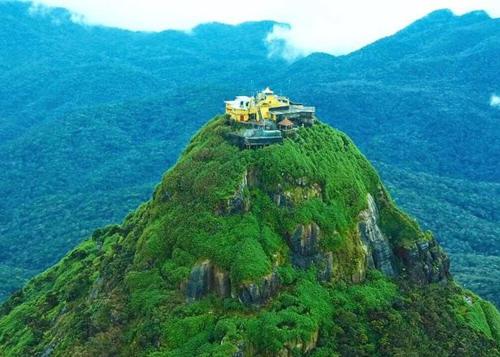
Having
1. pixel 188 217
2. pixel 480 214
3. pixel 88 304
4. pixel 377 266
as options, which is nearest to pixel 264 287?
pixel 188 217

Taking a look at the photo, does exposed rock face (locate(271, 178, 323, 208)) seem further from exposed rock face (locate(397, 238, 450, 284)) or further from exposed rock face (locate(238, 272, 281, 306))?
exposed rock face (locate(397, 238, 450, 284))

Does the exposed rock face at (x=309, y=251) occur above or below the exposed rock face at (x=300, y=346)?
above

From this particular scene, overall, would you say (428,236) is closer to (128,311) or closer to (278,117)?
(278,117)

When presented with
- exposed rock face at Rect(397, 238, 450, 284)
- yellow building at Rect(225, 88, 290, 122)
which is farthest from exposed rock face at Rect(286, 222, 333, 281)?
yellow building at Rect(225, 88, 290, 122)

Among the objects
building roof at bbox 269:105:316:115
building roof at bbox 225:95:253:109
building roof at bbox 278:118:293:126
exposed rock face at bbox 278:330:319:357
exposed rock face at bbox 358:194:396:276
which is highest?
building roof at bbox 225:95:253:109

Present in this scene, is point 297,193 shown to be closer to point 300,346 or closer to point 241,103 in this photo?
point 241,103

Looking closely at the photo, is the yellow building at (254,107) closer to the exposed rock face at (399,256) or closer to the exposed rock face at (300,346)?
the exposed rock face at (399,256)

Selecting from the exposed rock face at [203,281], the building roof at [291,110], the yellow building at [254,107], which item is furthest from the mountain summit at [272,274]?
the yellow building at [254,107]
